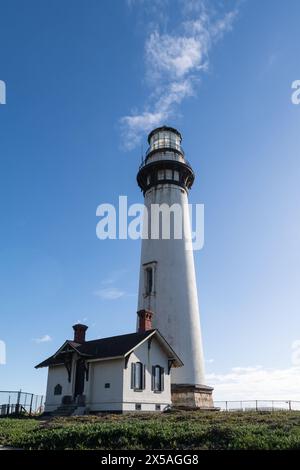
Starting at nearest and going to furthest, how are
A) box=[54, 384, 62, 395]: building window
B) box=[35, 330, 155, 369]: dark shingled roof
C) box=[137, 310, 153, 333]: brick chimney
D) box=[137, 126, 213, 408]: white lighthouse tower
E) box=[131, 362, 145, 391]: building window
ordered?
box=[131, 362, 145, 391]: building window
box=[35, 330, 155, 369]: dark shingled roof
box=[54, 384, 62, 395]: building window
box=[137, 310, 153, 333]: brick chimney
box=[137, 126, 213, 408]: white lighthouse tower

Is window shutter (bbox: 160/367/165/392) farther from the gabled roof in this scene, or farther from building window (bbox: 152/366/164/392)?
the gabled roof

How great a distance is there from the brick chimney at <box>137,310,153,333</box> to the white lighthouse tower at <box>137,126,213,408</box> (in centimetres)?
90

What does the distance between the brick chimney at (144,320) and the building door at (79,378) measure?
14.0 ft

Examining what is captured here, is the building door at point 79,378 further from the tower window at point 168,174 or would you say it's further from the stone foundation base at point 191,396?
the tower window at point 168,174

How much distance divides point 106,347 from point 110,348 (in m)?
0.65

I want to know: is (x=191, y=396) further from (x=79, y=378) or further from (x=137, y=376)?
(x=79, y=378)

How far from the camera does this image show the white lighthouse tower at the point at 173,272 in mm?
26062

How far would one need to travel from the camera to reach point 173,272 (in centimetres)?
2802

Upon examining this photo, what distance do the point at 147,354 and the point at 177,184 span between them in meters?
13.4

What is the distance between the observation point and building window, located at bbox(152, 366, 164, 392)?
24.6 meters

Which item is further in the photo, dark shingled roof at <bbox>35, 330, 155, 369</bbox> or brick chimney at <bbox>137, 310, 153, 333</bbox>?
brick chimney at <bbox>137, 310, 153, 333</bbox>

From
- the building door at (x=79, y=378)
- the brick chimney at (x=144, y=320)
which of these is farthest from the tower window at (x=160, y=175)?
the building door at (x=79, y=378)

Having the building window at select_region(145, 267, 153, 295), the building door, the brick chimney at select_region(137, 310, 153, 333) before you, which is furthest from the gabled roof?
the building window at select_region(145, 267, 153, 295)
